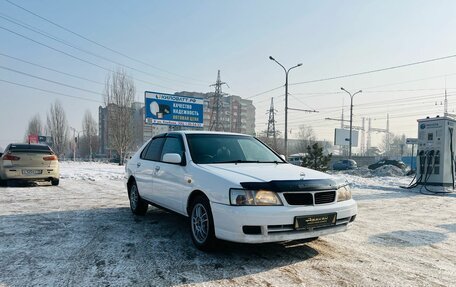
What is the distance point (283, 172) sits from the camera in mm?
4414

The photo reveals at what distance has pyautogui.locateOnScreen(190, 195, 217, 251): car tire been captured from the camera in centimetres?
407

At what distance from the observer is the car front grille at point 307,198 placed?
383 centimetres

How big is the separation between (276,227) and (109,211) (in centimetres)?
456

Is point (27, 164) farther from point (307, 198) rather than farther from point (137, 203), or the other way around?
point (307, 198)

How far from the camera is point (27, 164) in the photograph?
11078 mm

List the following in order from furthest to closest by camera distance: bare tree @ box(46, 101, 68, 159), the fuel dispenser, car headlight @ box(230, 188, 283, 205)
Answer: bare tree @ box(46, 101, 68, 159) → the fuel dispenser → car headlight @ box(230, 188, 283, 205)

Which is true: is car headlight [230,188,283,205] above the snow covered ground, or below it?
above

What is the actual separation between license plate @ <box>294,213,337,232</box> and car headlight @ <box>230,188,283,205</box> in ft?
0.99

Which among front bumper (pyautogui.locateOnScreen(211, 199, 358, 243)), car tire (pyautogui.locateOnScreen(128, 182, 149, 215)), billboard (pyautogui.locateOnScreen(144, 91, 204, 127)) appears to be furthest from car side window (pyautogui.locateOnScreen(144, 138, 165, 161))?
billboard (pyautogui.locateOnScreen(144, 91, 204, 127))

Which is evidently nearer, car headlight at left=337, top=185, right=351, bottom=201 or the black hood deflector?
the black hood deflector

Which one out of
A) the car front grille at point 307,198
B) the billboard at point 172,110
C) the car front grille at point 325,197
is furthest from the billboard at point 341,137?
the car front grille at point 307,198

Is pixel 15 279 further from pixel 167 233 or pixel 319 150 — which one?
pixel 319 150

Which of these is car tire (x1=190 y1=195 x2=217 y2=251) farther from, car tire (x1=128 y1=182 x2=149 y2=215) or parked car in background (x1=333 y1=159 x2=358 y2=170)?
parked car in background (x1=333 y1=159 x2=358 y2=170)

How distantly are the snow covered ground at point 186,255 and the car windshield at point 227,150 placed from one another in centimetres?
124
